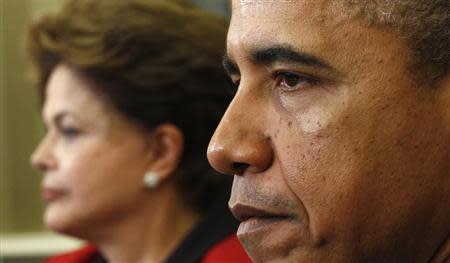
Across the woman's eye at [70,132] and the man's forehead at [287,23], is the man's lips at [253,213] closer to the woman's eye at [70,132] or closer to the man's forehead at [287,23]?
the man's forehead at [287,23]

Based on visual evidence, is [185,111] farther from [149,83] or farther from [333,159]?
[333,159]

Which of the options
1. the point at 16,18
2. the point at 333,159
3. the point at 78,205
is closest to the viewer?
the point at 333,159

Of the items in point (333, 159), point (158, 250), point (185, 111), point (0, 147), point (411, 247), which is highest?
point (333, 159)

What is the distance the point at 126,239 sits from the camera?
2014 mm

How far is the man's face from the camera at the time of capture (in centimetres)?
93

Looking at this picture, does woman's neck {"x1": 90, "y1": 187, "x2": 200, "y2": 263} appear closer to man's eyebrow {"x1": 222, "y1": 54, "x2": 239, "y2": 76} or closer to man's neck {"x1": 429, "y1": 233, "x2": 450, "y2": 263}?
man's eyebrow {"x1": 222, "y1": 54, "x2": 239, "y2": 76}

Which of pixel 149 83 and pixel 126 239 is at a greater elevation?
pixel 149 83

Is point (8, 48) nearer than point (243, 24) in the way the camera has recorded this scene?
No

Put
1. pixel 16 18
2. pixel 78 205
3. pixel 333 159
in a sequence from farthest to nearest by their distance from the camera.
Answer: pixel 16 18 → pixel 78 205 → pixel 333 159

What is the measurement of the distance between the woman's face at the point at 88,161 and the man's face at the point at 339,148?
3.43 ft

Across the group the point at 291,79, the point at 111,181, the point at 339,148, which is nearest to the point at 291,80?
the point at 291,79

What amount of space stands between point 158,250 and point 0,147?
5.19 feet

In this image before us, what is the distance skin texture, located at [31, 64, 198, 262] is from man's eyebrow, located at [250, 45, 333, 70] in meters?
1.07

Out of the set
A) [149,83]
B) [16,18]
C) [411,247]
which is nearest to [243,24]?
[411,247]
